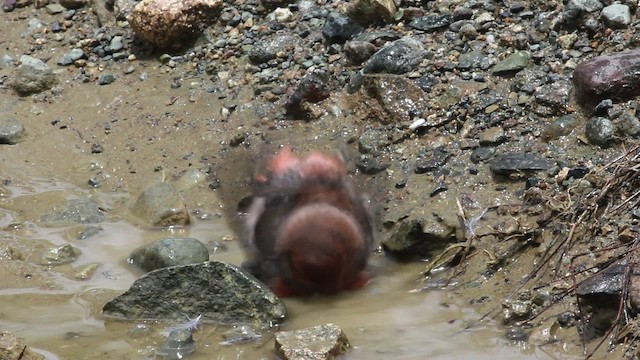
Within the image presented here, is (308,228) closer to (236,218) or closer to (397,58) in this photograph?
(236,218)

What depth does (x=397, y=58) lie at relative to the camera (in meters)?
5.41

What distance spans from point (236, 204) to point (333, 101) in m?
0.90

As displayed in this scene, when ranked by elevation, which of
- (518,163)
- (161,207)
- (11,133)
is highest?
(518,163)

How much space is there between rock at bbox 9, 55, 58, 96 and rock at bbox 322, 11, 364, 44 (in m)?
1.99

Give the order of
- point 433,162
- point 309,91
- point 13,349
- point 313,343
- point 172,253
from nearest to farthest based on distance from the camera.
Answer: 1. point 13,349
2. point 313,343
3. point 172,253
4. point 433,162
5. point 309,91

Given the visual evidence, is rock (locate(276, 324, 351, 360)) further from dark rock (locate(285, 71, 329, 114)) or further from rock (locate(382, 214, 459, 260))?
dark rock (locate(285, 71, 329, 114))

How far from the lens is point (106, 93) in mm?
6254

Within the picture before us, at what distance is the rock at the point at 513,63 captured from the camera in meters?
5.17

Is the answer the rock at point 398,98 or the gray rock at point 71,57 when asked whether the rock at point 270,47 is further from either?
the gray rock at point 71,57

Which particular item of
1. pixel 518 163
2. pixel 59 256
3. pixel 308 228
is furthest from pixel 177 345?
pixel 518 163

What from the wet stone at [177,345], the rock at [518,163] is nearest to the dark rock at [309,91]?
the rock at [518,163]

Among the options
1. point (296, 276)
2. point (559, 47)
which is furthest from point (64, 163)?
point (559, 47)

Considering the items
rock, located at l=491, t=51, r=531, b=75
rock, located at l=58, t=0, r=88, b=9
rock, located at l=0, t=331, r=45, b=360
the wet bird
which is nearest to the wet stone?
rock, located at l=0, t=331, r=45, b=360

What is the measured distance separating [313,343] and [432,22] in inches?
115
